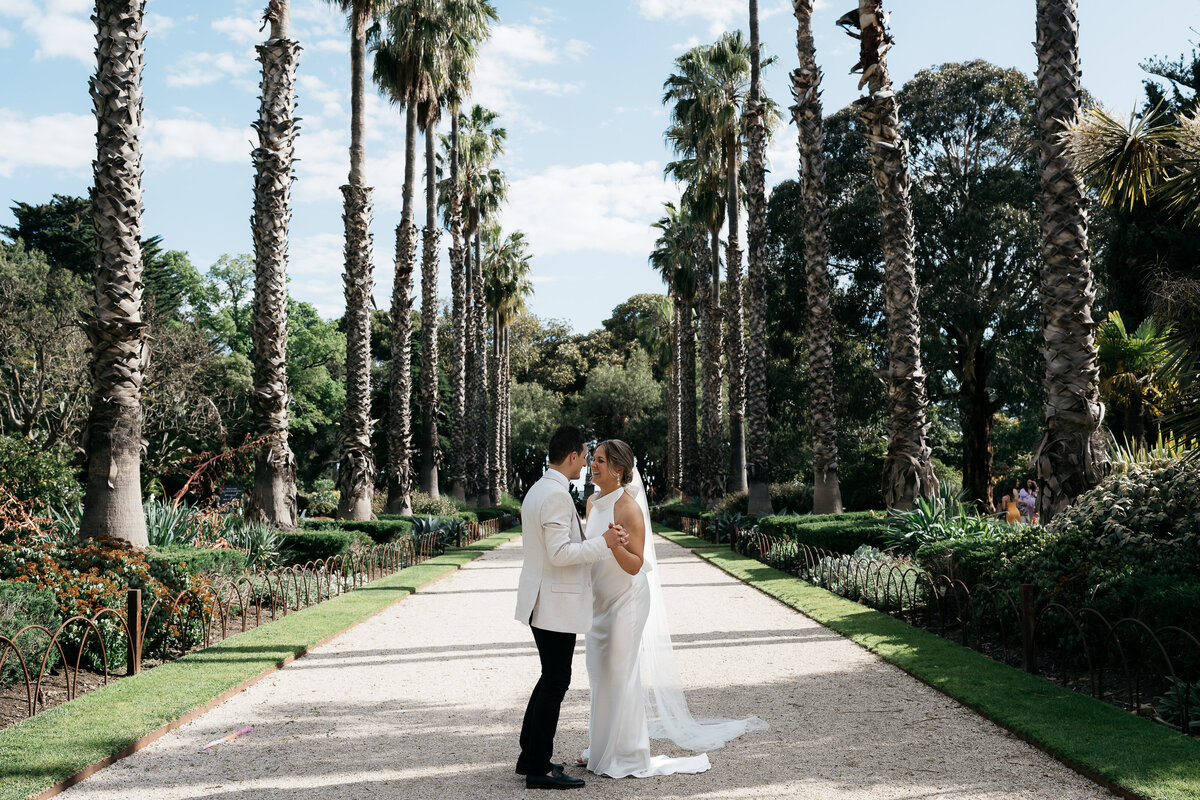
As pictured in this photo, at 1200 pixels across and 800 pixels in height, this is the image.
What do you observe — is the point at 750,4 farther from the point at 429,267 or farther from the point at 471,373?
the point at 471,373

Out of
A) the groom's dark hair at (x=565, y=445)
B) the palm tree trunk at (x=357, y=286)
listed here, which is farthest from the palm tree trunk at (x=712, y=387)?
the groom's dark hair at (x=565, y=445)

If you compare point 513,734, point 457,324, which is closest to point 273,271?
point 513,734

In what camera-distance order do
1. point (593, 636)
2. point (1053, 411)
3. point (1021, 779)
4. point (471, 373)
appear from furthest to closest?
point (471, 373) → point (1053, 411) → point (593, 636) → point (1021, 779)

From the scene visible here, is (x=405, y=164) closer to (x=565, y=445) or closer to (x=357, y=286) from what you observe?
(x=357, y=286)

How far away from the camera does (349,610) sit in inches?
488

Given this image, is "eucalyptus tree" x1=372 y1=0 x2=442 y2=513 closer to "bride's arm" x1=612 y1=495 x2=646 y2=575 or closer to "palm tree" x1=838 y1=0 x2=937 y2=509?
"palm tree" x1=838 y1=0 x2=937 y2=509

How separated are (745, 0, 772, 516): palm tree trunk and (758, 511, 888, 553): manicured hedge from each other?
6387mm

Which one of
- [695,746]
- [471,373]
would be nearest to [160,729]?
[695,746]

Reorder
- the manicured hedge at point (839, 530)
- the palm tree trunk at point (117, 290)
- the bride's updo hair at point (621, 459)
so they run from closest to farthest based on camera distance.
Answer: the bride's updo hair at point (621, 459)
the palm tree trunk at point (117, 290)
the manicured hedge at point (839, 530)

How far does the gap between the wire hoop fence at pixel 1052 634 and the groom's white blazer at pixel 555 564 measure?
390 centimetres

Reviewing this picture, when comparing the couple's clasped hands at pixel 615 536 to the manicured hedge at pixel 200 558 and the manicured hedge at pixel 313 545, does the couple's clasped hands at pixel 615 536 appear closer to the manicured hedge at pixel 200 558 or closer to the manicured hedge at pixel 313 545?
the manicured hedge at pixel 200 558

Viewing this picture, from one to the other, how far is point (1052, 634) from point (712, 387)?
2565 cm

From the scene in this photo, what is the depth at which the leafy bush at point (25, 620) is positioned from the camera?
281 inches

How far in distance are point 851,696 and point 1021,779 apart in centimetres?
227
